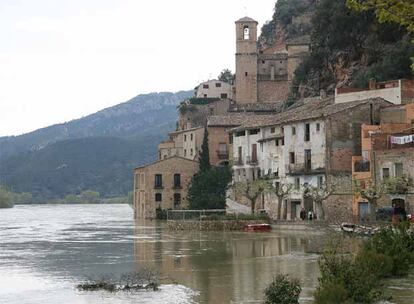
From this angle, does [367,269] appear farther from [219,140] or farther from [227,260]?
[219,140]

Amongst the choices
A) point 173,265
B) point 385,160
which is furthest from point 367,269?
point 385,160

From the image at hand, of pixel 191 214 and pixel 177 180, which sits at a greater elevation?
pixel 177 180

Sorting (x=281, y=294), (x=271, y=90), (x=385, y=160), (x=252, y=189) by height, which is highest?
(x=271, y=90)

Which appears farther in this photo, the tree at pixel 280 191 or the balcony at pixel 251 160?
the balcony at pixel 251 160

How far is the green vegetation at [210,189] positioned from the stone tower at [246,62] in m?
24.6

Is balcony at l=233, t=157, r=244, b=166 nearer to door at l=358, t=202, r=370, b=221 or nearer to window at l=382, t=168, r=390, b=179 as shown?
door at l=358, t=202, r=370, b=221

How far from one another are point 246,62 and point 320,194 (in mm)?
50986

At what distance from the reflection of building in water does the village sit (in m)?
5.58

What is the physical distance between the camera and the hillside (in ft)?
226

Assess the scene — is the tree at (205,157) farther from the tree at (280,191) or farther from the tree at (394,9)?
the tree at (394,9)

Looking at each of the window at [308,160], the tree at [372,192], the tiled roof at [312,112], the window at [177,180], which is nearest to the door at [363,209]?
the tree at [372,192]

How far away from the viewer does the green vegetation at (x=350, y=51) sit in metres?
68.8

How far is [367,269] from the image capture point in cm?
2183

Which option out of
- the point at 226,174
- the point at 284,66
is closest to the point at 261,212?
the point at 226,174
